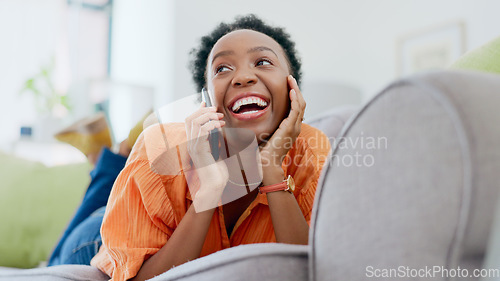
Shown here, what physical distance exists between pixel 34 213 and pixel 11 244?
0.39 ft

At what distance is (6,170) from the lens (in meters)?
1.48

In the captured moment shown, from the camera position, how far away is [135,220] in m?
0.65

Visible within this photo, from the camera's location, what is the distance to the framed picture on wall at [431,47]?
267cm

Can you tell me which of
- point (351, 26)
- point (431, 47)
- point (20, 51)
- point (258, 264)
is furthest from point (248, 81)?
point (20, 51)

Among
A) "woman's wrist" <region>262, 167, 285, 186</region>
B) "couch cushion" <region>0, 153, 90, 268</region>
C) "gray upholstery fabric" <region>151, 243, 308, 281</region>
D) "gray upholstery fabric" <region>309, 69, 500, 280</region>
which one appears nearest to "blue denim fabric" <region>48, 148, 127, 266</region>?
"couch cushion" <region>0, 153, 90, 268</region>

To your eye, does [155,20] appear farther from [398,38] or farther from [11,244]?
[398,38]

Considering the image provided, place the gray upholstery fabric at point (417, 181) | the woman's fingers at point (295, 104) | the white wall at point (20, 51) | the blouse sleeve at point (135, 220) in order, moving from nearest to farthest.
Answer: the gray upholstery fabric at point (417, 181)
the blouse sleeve at point (135, 220)
the woman's fingers at point (295, 104)
the white wall at point (20, 51)

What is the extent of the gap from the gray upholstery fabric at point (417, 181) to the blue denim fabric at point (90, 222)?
72 centimetres

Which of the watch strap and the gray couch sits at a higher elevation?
the gray couch

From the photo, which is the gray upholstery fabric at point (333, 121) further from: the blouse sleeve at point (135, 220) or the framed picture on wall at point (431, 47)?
the framed picture on wall at point (431, 47)

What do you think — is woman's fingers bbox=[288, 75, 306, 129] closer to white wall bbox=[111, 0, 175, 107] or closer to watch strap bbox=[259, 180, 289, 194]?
watch strap bbox=[259, 180, 289, 194]

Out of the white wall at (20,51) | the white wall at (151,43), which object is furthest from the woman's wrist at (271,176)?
the white wall at (20,51)

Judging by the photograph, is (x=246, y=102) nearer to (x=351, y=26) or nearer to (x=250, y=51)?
(x=250, y=51)

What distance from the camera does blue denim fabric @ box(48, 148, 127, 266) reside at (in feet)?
3.18
